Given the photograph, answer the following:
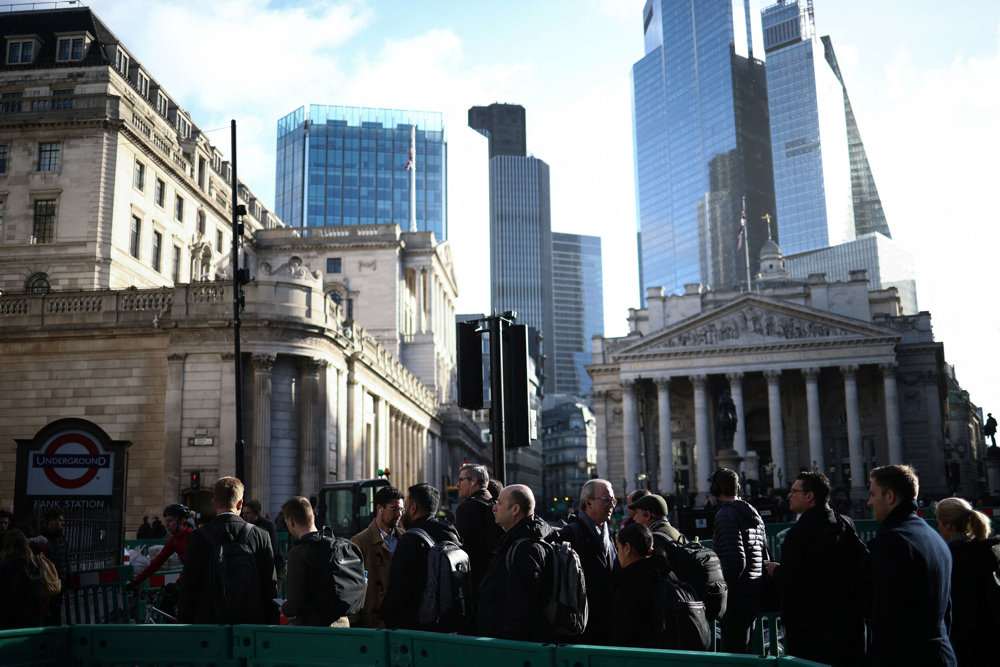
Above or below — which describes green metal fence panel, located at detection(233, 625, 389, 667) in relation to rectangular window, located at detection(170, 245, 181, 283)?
A: below

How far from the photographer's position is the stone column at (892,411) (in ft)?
216

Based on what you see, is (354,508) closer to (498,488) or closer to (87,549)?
(87,549)

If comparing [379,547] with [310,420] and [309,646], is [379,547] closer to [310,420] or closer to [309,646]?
[309,646]

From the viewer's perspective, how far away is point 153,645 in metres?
5.41

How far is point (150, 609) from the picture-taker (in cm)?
1113

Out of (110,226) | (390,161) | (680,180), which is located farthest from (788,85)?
(110,226)

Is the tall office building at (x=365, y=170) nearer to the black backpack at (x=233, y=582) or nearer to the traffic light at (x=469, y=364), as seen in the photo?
the traffic light at (x=469, y=364)

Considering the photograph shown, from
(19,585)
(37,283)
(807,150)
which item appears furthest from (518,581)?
(807,150)

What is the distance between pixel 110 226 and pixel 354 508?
28549mm

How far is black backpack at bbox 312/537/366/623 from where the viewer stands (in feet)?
22.5

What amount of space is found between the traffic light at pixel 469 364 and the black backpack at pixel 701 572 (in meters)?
3.13

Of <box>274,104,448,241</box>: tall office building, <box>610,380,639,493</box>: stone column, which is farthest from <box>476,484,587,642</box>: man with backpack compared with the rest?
<box>274,104,448,241</box>: tall office building

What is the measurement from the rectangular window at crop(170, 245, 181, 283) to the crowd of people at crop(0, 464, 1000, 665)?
143 feet

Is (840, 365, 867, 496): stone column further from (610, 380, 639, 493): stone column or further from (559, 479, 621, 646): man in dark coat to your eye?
(559, 479, 621, 646): man in dark coat
